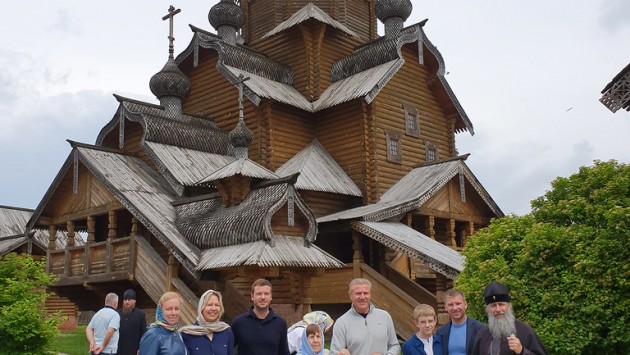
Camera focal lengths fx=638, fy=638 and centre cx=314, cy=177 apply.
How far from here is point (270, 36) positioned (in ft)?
70.6

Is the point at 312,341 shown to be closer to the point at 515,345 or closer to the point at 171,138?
the point at 515,345

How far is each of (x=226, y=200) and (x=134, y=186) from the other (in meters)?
2.59

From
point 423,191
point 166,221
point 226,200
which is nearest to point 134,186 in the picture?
point 166,221

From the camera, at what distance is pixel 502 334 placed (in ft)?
15.6

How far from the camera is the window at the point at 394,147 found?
19.6m

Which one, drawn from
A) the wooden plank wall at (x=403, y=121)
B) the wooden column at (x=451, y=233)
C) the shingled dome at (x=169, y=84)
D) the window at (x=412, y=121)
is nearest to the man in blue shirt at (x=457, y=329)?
the wooden column at (x=451, y=233)

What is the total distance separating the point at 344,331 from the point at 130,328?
14.1 feet

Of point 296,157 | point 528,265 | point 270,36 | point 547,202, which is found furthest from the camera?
point 270,36

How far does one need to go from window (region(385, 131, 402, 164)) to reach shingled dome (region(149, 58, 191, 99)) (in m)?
6.46

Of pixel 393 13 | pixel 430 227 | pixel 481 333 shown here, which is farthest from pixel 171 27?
pixel 481 333

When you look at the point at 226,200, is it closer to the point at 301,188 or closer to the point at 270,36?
the point at 301,188

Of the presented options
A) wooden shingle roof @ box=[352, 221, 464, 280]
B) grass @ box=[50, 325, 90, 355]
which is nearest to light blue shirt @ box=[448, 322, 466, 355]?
wooden shingle roof @ box=[352, 221, 464, 280]

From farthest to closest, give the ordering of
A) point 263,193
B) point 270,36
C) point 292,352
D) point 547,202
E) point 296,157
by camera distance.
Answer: point 270,36, point 296,157, point 263,193, point 547,202, point 292,352

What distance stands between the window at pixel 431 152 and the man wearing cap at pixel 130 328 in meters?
14.0
